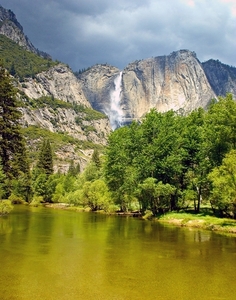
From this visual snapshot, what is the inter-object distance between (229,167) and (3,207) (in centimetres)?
3297

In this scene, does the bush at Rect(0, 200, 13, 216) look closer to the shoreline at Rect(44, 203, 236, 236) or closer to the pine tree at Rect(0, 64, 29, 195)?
the pine tree at Rect(0, 64, 29, 195)

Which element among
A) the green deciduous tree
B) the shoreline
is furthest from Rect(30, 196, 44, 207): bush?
the green deciduous tree

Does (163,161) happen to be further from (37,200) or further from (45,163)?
(45,163)

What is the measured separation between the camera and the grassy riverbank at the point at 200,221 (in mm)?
35969

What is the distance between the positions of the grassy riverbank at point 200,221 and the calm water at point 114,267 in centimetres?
588

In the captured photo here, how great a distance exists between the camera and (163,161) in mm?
51375

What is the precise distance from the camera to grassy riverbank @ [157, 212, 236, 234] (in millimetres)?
35969

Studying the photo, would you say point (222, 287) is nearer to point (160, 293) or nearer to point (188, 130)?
point (160, 293)

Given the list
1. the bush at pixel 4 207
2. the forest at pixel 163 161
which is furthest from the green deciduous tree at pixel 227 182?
the bush at pixel 4 207

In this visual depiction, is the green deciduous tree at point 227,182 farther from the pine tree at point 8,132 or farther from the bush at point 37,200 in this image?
the bush at point 37,200

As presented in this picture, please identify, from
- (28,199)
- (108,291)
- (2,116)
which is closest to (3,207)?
(2,116)

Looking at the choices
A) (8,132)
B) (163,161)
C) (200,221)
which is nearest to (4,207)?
(8,132)

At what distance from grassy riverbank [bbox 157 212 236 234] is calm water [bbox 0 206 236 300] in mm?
5881

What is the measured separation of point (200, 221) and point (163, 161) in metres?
13.4
